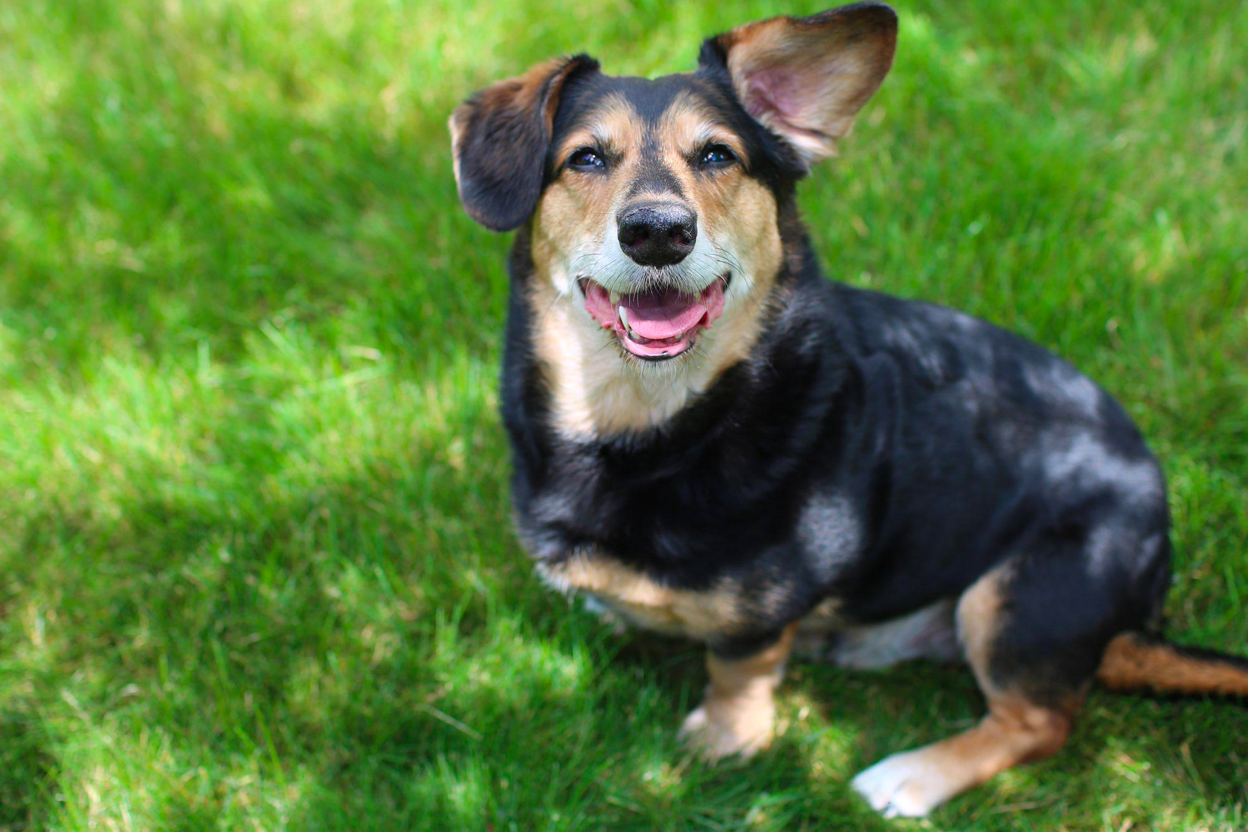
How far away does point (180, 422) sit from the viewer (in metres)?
3.74

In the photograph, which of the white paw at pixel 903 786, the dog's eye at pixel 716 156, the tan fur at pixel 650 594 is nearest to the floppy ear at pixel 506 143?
the dog's eye at pixel 716 156

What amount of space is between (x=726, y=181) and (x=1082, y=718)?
214 centimetres

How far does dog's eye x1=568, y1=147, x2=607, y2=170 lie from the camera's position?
2.54 metres

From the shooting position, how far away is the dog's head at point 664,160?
2410mm

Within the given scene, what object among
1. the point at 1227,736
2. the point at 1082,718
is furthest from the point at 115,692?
the point at 1227,736

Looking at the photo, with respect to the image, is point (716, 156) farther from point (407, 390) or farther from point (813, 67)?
point (407, 390)

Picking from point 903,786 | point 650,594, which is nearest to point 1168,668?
point 903,786

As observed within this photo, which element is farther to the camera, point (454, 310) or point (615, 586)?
point (454, 310)

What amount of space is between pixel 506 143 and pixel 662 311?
658 millimetres

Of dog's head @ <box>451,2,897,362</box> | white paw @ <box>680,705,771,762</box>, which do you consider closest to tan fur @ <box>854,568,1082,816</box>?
white paw @ <box>680,705,771,762</box>

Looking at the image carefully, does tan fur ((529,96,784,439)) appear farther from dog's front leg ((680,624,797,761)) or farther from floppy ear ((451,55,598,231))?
dog's front leg ((680,624,797,761))

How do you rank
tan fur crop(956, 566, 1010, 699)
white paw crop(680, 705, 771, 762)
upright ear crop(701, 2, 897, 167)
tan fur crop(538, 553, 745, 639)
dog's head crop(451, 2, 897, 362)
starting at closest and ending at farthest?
dog's head crop(451, 2, 897, 362) < upright ear crop(701, 2, 897, 167) < tan fur crop(538, 553, 745, 639) < tan fur crop(956, 566, 1010, 699) < white paw crop(680, 705, 771, 762)

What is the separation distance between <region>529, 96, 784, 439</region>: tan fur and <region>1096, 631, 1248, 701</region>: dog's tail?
1.55 meters

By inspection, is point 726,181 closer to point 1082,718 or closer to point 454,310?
point 454,310
